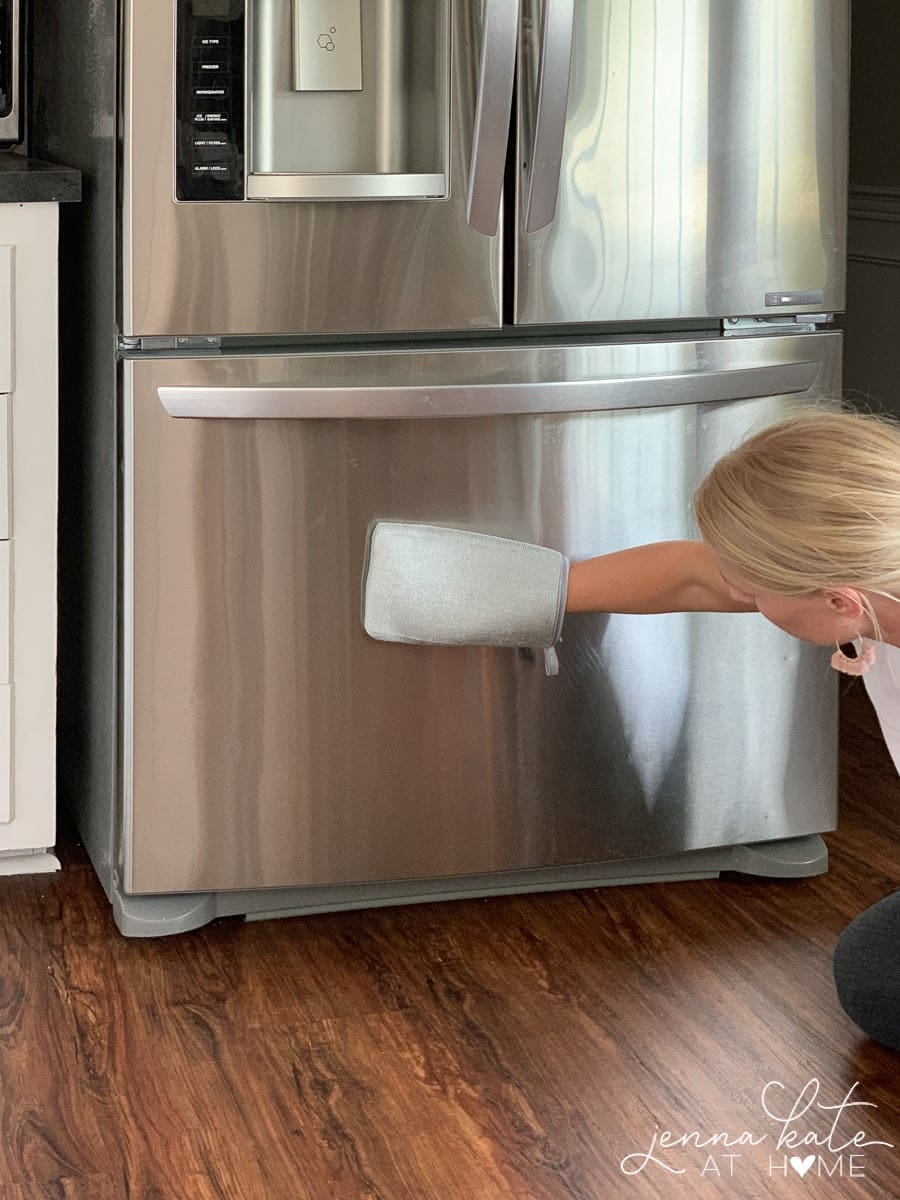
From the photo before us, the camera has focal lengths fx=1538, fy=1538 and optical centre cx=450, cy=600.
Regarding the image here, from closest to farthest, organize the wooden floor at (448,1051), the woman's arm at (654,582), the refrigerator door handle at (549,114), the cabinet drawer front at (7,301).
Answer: the wooden floor at (448,1051) < the woman's arm at (654,582) < the refrigerator door handle at (549,114) < the cabinet drawer front at (7,301)

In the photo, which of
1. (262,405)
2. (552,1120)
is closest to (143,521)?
(262,405)

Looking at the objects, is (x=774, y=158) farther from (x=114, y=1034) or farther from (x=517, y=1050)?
(x=114, y=1034)

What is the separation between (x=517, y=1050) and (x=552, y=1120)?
0.42ft

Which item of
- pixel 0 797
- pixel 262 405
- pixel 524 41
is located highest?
pixel 524 41

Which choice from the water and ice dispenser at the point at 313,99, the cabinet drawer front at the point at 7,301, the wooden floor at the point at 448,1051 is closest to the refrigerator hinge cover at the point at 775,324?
the water and ice dispenser at the point at 313,99

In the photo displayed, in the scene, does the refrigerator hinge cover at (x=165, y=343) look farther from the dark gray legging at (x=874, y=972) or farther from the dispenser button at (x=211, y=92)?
the dark gray legging at (x=874, y=972)

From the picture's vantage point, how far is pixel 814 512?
1219mm

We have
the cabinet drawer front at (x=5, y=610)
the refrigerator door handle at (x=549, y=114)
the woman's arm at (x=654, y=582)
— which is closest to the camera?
the woman's arm at (x=654, y=582)

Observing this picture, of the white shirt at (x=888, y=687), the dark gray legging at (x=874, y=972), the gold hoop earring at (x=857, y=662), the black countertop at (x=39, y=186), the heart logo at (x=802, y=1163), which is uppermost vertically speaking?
the black countertop at (x=39, y=186)

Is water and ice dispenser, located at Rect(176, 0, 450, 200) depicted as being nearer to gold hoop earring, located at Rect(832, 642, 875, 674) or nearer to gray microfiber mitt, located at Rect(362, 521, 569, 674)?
gray microfiber mitt, located at Rect(362, 521, 569, 674)

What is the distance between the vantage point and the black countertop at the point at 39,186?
1686 mm

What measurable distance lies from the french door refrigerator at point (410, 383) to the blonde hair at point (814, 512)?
49 centimetres

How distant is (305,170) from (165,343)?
0.24 meters

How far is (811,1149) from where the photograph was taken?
1.44 metres
